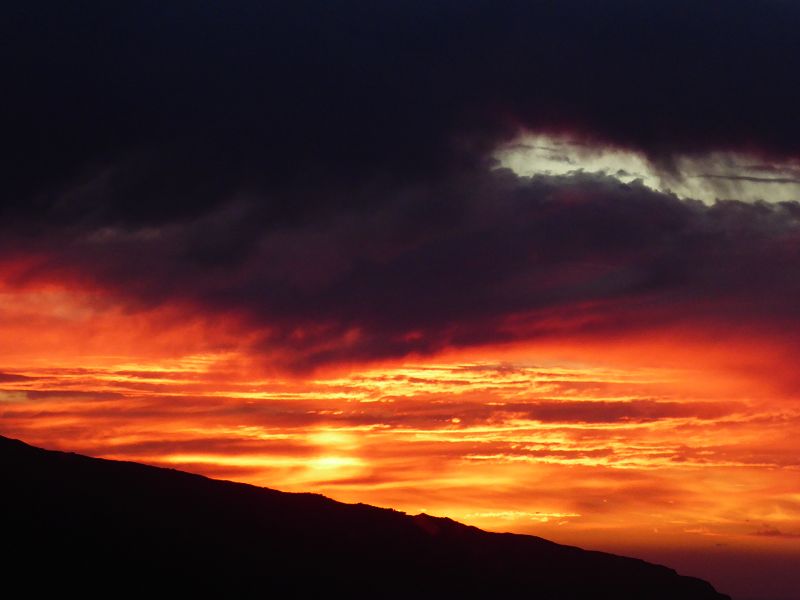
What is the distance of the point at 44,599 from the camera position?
6462 centimetres

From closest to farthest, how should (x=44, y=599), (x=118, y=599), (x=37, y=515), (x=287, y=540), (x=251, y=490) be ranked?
(x=44, y=599) < (x=118, y=599) < (x=37, y=515) < (x=287, y=540) < (x=251, y=490)

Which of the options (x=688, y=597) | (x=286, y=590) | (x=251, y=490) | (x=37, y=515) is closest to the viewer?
(x=37, y=515)

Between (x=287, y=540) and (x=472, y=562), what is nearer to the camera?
(x=287, y=540)

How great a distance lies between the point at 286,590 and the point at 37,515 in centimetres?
2199

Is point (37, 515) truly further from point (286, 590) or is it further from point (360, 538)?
point (360, 538)

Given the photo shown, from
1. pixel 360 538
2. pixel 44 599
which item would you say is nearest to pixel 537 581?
pixel 360 538

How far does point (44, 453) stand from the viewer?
89500 millimetres

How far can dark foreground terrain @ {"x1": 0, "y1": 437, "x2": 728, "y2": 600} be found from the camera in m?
72.5

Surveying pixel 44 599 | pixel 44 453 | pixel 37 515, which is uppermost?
pixel 44 453

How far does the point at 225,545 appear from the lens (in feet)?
A: 287

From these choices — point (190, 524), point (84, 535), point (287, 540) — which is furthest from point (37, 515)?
point (287, 540)

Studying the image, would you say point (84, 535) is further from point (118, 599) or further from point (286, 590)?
point (286, 590)

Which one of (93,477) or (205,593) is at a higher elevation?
(93,477)

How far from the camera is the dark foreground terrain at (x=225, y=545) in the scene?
7250 cm
